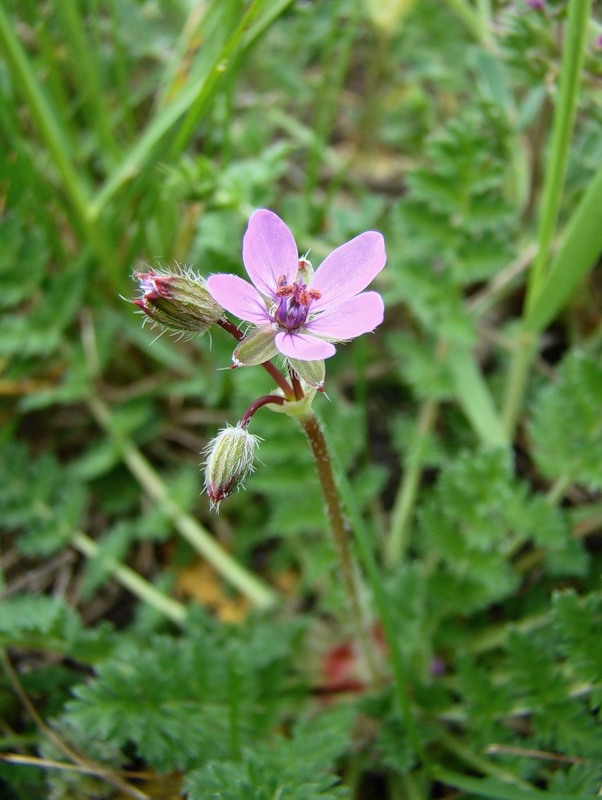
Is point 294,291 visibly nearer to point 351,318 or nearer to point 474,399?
point 351,318

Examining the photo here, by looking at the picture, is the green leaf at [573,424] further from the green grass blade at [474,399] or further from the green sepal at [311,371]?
the green sepal at [311,371]

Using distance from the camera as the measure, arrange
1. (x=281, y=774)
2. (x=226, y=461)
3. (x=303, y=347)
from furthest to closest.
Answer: (x=281, y=774) → (x=226, y=461) → (x=303, y=347)

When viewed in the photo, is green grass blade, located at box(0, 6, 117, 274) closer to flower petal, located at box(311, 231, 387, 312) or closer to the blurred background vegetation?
the blurred background vegetation

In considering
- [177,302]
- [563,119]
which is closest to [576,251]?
[563,119]

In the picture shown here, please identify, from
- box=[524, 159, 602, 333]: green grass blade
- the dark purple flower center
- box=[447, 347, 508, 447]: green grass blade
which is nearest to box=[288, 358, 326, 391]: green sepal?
the dark purple flower center

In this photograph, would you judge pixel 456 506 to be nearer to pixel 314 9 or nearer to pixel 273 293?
pixel 273 293

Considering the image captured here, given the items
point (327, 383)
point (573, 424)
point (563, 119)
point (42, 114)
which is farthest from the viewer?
point (327, 383)
